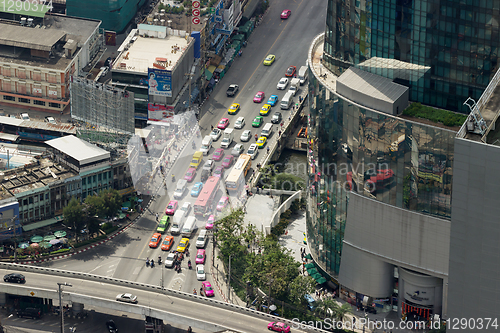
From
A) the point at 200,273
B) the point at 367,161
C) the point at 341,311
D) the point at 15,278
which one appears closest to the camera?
the point at 367,161

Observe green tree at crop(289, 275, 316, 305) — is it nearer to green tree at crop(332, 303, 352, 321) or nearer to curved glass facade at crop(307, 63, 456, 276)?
green tree at crop(332, 303, 352, 321)

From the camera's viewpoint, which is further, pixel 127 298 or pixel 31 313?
pixel 31 313

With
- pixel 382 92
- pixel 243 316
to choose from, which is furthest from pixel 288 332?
pixel 382 92

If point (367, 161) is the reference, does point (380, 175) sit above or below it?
below

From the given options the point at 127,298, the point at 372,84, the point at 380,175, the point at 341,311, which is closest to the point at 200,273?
the point at 127,298

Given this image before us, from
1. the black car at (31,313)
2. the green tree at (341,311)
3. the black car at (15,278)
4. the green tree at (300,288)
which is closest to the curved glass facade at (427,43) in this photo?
the green tree at (300,288)

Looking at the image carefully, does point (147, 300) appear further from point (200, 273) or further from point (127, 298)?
point (200, 273)

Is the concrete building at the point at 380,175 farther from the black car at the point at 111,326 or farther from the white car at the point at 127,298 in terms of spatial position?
the black car at the point at 111,326

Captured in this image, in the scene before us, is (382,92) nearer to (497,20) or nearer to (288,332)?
(497,20)
